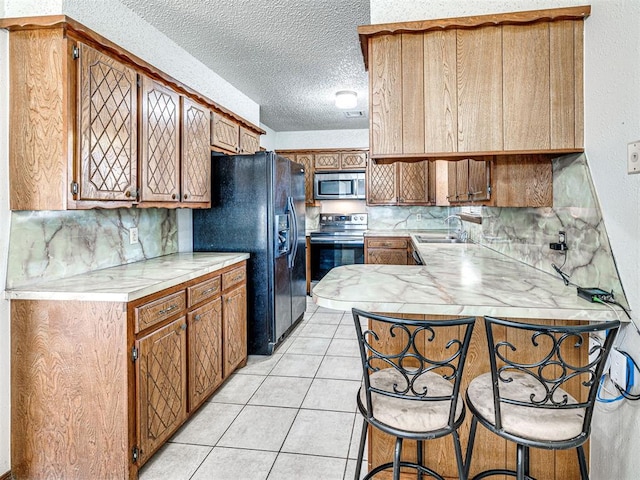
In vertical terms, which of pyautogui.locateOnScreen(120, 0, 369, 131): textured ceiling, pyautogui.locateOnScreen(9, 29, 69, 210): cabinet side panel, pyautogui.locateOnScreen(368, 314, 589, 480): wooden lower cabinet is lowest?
pyautogui.locateOnScreen(368, 314, 589, 480): wooden lower cabinet

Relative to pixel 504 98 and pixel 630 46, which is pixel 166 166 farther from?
pixel 630 46

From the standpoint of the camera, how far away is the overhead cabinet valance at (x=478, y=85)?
1.68 metres

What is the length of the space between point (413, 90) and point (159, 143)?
1539 millimetres

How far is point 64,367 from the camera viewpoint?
5.74 ft

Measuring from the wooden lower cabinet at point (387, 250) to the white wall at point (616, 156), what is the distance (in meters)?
3.41

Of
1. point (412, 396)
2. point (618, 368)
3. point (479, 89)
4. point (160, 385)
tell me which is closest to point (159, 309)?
point (160, 385)

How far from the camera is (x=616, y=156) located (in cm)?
144

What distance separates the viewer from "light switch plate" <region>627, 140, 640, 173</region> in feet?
4.25

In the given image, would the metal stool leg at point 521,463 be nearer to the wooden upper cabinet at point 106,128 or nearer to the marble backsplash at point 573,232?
the marble backsplash at point 573,232

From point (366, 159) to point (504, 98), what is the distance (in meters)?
4.14

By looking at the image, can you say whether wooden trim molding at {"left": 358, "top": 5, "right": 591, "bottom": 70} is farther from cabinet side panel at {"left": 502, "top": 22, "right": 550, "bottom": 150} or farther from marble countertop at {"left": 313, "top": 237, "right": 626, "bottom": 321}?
marble countertop at {"left": 313, "top": 237, "right": 626, "bottom": 321}

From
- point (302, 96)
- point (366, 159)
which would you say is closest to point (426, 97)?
point (302, 96)

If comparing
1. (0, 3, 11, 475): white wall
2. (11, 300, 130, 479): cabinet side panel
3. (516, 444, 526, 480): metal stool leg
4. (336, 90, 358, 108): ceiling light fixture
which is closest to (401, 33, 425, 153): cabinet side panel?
(516, 444, 526, 480): metal stool leg

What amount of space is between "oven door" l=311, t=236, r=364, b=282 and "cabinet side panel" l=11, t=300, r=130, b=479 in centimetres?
390
